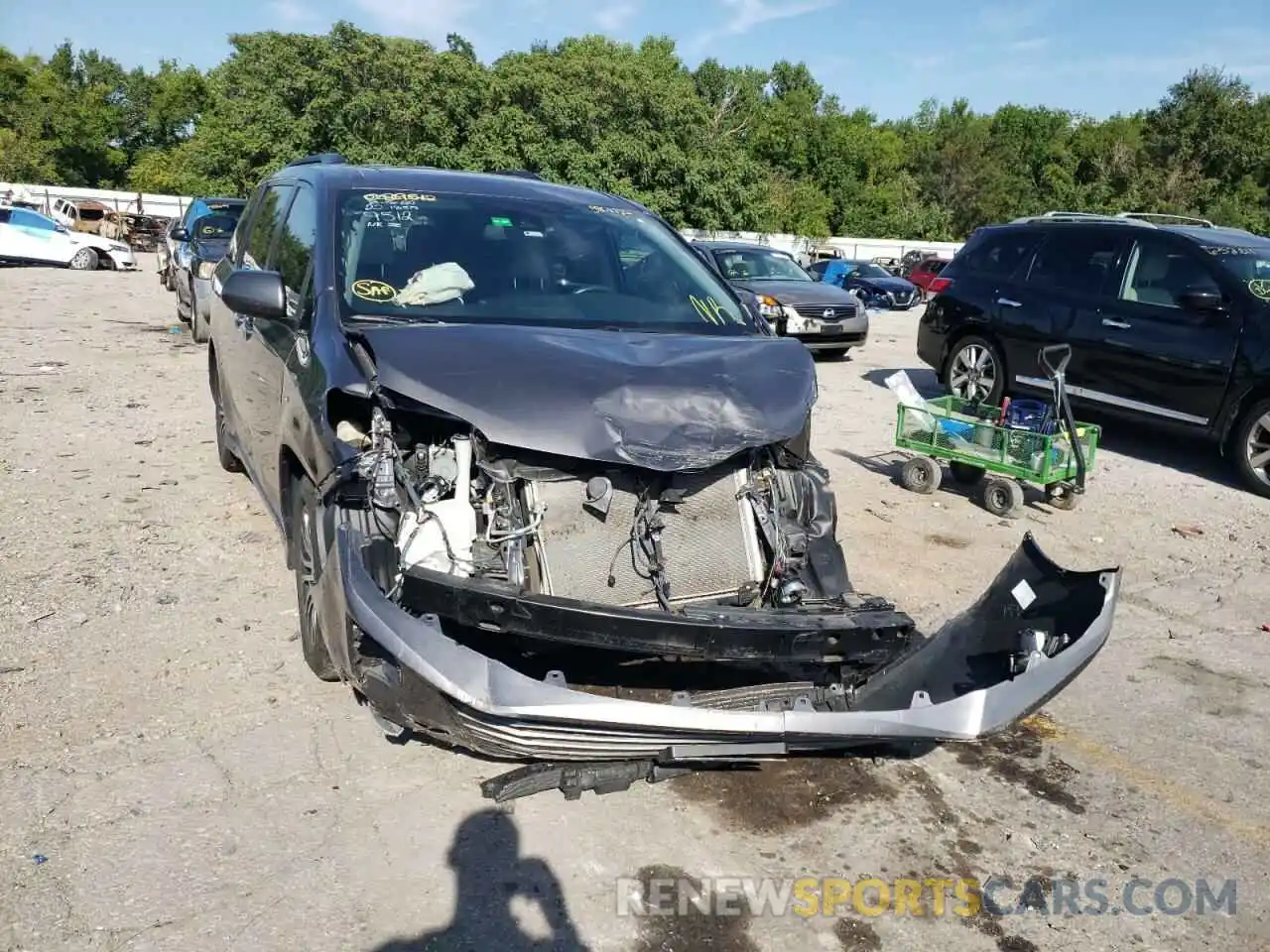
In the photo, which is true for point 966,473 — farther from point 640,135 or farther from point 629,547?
point 640,135

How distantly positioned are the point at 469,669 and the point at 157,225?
39360 millimetres

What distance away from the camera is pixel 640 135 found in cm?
4209

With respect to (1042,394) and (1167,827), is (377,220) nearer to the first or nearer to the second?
(1167,827)

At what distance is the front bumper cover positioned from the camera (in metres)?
2.73

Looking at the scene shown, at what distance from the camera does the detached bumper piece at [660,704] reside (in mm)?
2750

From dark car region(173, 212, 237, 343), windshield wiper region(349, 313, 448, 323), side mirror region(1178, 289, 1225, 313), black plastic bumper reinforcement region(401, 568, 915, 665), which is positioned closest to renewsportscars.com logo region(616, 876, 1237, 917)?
black plastic bumper reinforcement region(401, 568, 915, 665)

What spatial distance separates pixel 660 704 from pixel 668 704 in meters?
0.05

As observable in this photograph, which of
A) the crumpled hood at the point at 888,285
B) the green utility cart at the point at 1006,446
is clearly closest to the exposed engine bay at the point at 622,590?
the green utility cart at the point at 1006,446

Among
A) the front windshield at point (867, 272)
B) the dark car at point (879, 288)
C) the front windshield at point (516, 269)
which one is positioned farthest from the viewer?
the front windshield at point (867, 272)

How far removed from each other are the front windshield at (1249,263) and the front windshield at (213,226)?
11.6 m

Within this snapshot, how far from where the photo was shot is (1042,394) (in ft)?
31.2

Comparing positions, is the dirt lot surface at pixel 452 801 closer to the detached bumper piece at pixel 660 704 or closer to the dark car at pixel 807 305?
the detached bumper piece at pixel 660 704

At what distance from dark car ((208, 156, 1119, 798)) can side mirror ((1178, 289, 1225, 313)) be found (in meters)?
5.66

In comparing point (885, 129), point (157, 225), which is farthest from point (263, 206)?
point (885, 129)
